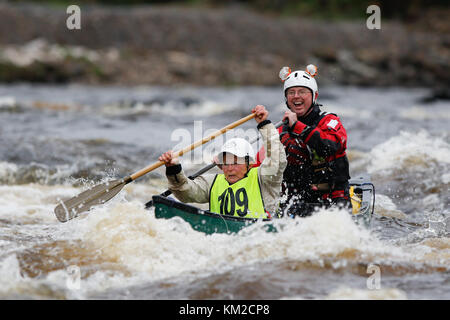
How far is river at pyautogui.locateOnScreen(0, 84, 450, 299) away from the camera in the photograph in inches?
197

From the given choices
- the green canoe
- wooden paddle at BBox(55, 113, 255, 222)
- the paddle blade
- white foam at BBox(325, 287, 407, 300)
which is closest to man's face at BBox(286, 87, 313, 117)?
wooden paddle at BBox(55, 113, 255, 222)

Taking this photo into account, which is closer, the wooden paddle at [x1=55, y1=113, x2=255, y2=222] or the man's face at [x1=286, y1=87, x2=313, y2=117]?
the wooden paddle at [x1=55, y1=113, x2=255, y2=222]

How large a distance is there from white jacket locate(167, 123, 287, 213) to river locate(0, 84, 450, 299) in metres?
0.41

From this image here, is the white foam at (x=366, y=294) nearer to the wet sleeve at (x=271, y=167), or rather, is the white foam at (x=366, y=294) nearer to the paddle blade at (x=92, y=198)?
the wet sleeve at (x=271, y=167)

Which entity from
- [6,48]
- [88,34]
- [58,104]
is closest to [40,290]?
[58,104]

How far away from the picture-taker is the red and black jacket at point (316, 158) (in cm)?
637

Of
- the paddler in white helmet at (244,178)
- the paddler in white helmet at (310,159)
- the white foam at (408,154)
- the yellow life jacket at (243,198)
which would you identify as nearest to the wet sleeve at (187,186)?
the paddler in white helmet at (244,178)

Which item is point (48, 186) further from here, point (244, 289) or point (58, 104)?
point (58, 104)

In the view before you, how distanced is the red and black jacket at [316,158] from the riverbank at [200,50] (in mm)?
22655

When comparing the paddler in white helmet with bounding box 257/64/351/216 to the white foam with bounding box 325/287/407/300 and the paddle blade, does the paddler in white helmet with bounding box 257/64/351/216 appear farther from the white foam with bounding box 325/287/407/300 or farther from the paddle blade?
the paddle blade

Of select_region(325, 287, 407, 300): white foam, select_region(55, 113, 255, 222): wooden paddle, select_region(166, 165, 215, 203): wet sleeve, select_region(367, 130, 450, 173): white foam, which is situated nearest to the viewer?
select_region(325, 287, 407, 300): white foam

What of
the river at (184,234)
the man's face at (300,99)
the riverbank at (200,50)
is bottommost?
the river at (184,234)

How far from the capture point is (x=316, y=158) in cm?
657

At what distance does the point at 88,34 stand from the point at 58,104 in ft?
44.2
